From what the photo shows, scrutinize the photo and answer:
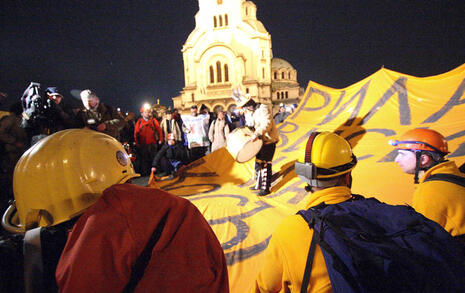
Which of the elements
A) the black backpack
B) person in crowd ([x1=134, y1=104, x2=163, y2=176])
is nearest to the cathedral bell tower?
person in crowd ([x1=134, y1=104, x2=163, y2=176])

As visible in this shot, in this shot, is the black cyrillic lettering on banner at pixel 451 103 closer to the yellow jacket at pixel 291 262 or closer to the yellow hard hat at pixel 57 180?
the yellow jacket at pixel 291 262

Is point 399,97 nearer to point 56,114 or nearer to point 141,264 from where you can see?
point 141,264

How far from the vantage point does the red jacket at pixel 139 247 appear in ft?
2.84

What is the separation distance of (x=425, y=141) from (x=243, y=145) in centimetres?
285

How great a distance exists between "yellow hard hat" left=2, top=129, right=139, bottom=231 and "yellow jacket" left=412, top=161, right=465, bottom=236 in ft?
7.18

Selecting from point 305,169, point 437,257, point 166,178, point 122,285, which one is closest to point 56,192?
point 122,285

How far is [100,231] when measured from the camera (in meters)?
0.91

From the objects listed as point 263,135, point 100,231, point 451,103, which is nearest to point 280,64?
point 451,103

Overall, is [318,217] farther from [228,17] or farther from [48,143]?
[228,17]

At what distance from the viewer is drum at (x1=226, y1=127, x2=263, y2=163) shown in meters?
4.43

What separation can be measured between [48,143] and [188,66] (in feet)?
120

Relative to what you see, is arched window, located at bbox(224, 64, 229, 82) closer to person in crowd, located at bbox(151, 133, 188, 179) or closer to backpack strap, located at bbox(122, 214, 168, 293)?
person in crowd, located at bbox(151, 133, 188, 179)

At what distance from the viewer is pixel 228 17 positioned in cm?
3469

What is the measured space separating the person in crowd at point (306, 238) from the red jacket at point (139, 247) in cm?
27
